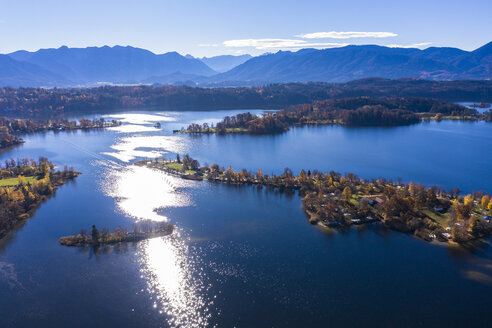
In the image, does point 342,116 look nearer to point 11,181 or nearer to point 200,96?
point 200,96

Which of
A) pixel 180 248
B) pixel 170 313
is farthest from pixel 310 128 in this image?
pixel 170 313

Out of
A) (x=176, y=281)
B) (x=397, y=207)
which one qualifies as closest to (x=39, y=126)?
(x=176, y=281)

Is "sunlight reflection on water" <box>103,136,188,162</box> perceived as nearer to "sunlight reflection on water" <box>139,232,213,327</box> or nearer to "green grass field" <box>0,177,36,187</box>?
"green grass field" <box>0,177,36,187</box>

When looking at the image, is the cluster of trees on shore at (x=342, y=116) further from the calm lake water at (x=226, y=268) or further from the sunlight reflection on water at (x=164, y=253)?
the calm lake water at (x=226, y=268)

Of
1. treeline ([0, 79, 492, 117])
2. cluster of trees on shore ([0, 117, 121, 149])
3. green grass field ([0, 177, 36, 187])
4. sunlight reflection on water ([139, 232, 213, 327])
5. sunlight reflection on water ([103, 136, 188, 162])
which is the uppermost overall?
treeline ([0, 79, 492, 117])

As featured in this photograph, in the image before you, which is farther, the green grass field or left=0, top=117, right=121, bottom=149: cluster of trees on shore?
left=0, top=117, right=121, bottom=149: cluster of trees on shore

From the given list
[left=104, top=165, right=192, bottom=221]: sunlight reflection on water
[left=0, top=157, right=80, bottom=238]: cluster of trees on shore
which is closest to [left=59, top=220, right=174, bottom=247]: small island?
[left=104, top=165, right=192, bottom=221]: sunlight reflection on water

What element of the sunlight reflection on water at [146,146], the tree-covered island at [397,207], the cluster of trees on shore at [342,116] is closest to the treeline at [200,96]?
the cluster of trees on shore at [342,116]

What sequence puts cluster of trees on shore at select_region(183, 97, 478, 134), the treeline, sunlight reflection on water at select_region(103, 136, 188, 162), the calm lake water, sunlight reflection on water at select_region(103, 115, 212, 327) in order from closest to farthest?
1. the calm lake water
2. sunlight reflection on water at select_region(103, 115, 212, 327)
3. sunlight reflection on water at select_region(103, 136, 188, 162)
4. cluster of trees on shore at select_region(183, 97, 478, 134)
5. the treeline
